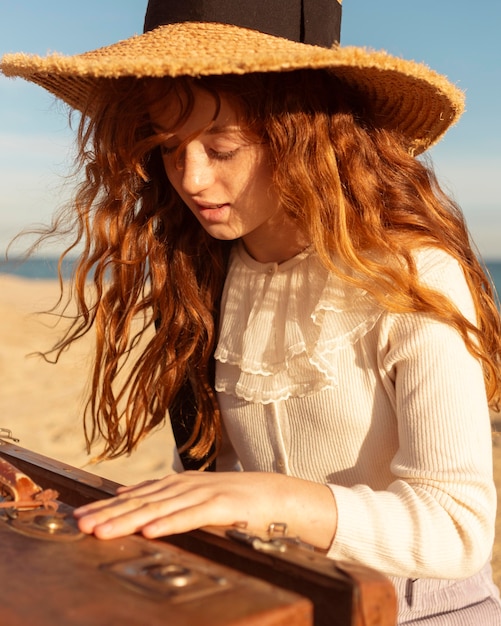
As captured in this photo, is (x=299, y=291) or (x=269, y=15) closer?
(x=269, y=15)

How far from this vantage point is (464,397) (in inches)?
62.9

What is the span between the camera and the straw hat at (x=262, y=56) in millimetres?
1662

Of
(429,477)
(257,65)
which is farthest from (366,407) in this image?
(257,65)

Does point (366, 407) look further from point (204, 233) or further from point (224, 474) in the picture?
point (204, 233)

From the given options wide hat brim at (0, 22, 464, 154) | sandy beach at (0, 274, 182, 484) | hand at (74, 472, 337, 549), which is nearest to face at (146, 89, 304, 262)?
wide hat brim at (0, 22, 464, 154)

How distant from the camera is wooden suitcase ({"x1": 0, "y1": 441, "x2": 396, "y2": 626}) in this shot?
3.15ft

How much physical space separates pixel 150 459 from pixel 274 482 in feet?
11.4

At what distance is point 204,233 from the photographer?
2309 mm

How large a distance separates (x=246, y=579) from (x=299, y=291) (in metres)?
0.98

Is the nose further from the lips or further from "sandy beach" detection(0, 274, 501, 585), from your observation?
"sandy beach" detection(0, 274, 501, 585)

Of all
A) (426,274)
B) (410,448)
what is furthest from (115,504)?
(426,274)

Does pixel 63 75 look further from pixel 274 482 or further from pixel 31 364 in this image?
pixel 31 364

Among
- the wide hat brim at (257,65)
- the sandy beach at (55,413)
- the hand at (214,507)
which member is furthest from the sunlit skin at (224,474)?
the sandy beach at (55,413)

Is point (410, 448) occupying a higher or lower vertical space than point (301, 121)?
lower
